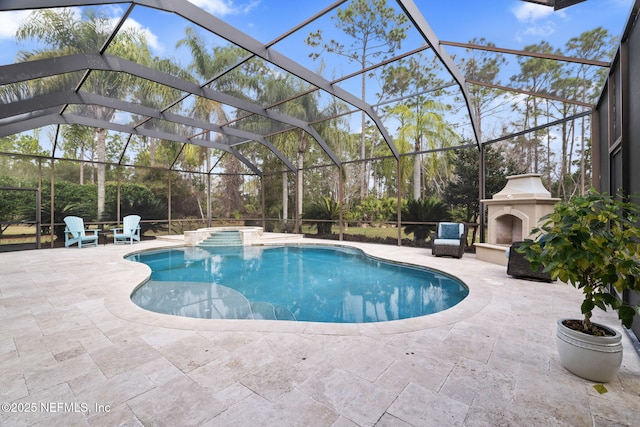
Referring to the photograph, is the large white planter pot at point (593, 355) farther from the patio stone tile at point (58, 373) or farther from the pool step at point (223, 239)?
the pool step at point (223, 239)

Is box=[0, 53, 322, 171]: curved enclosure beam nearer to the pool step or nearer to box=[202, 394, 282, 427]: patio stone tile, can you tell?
the pool step

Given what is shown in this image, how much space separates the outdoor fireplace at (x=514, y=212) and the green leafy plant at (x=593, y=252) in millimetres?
4344

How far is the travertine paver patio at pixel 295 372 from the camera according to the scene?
1699 mm

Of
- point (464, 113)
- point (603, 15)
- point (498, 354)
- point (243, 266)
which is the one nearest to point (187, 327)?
point (498, 354)

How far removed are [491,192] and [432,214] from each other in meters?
1.82

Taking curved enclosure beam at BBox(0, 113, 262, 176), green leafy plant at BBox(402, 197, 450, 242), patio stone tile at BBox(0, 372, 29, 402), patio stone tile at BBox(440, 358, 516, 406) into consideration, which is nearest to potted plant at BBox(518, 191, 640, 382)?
patio stone tile at BBox(440, 358, 516, 406)

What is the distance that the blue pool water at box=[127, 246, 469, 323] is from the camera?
14.0 ft

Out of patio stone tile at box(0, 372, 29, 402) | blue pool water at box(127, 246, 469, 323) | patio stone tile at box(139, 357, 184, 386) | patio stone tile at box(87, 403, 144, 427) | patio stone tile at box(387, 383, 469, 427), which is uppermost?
patio stone tile at box(387, 383, 469, 427)

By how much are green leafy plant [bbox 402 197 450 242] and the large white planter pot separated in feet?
24.8

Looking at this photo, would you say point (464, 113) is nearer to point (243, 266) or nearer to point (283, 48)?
point (283, 48)

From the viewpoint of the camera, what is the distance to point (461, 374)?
214 cm

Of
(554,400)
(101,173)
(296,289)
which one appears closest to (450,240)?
(296,289)

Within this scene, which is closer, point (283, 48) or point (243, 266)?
point (283, 48)

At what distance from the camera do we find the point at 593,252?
1886mm
